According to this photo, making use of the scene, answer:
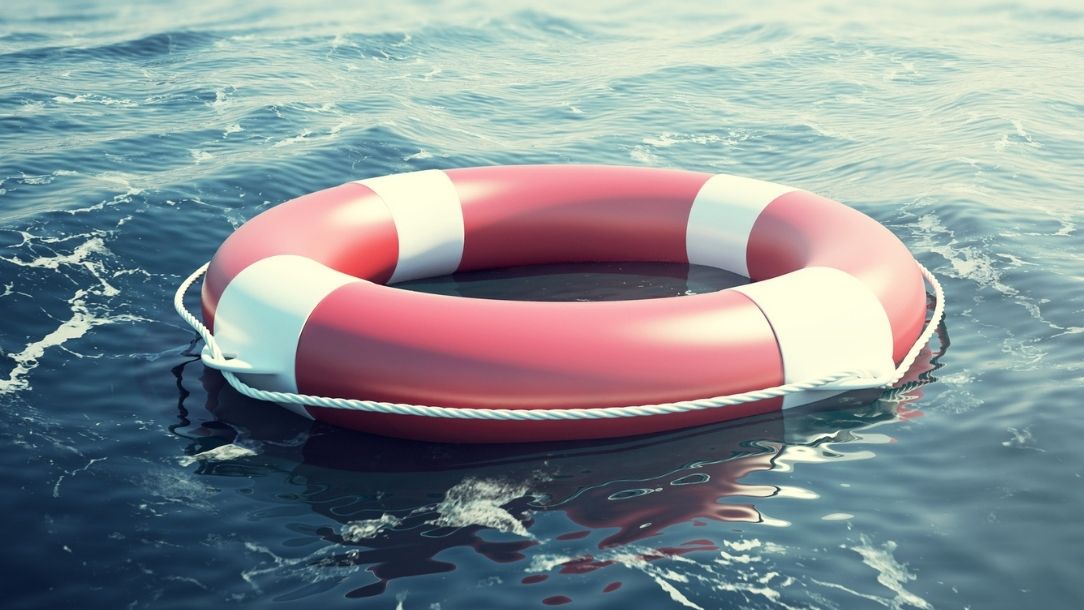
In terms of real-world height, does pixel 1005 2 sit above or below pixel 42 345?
above

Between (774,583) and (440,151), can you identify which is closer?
(774,583)

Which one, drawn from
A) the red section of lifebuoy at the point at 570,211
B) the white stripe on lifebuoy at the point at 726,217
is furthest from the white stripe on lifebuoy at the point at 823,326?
the red section of lifebuoy at the point at 570,211

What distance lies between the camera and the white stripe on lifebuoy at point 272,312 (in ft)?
10.5

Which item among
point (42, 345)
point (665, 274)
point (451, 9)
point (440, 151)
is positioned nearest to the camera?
point (42, 345)

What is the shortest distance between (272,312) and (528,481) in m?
0.93

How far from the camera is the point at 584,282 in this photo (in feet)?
14.7

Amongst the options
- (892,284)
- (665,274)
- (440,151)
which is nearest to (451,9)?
(440,151)

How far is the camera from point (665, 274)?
4512 mm

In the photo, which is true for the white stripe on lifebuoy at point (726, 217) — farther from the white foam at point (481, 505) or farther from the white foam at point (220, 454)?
the white foam at point (220, 454)

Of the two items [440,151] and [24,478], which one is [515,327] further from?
[440,151]

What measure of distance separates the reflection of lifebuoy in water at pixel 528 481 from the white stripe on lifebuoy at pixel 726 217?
1.03m

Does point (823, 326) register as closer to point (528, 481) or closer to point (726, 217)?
point (528, 481)

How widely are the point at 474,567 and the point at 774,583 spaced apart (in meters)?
0.72

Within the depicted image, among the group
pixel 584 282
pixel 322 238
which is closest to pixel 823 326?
pixel 584 282
